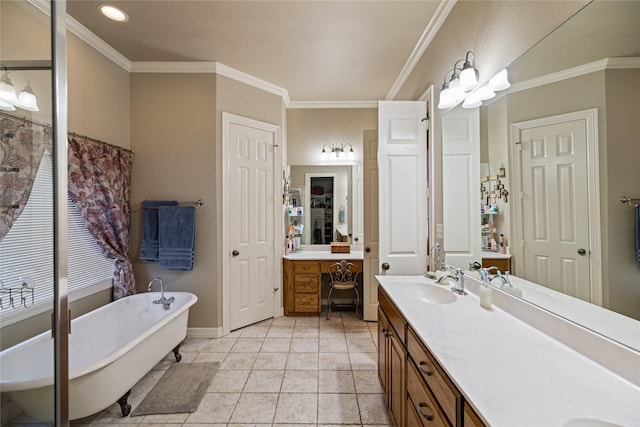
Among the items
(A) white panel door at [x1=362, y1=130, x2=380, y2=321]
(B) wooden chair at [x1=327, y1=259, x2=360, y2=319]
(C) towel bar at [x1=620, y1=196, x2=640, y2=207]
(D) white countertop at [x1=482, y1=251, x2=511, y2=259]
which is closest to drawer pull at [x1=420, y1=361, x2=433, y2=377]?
(D) white countertop at [x1=482, y1=251, x2=511, y2=259]

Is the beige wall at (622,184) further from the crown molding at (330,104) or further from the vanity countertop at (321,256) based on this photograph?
the crown molding at (330,104)

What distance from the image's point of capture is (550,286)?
45.8 inches

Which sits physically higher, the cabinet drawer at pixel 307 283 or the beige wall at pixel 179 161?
the beige wall at pixel 179 161

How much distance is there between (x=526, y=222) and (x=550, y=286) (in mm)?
290

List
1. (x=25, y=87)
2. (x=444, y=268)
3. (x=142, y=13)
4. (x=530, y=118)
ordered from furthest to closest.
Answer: (x=142, y=13) → (x=444, y=268) → (x=530, y=118) → (x=25, y=87)

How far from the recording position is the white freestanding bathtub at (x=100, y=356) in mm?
1049

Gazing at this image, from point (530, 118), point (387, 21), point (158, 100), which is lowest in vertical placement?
point (530, 118)

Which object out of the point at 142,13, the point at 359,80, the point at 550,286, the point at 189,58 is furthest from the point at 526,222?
the point at 189,58

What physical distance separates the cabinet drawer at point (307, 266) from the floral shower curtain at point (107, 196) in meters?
1.80

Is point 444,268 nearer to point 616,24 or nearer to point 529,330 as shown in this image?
point 529,330

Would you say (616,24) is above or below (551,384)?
above

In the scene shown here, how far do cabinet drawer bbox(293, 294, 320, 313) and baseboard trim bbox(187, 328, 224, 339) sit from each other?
0.99 m

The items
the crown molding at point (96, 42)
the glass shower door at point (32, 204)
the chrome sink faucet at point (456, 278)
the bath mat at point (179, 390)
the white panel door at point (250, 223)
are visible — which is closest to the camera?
the glass shower door at point (32, 204)

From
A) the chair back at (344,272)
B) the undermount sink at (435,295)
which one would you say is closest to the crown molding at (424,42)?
the undermount sink at (435,295)
